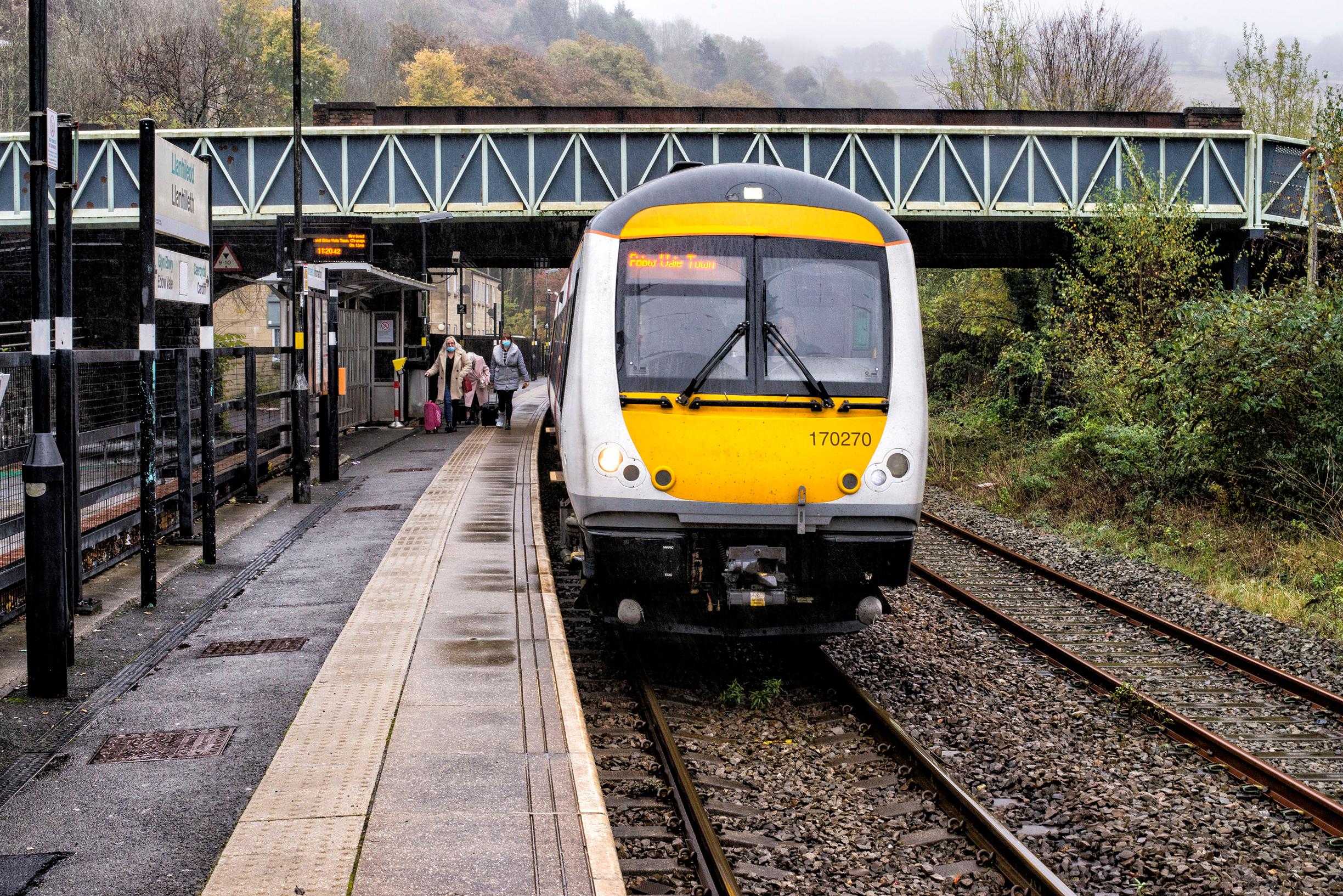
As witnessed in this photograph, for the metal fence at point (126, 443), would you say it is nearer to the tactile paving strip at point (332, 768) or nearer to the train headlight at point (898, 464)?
the tactile paving strip at point (332, 768)

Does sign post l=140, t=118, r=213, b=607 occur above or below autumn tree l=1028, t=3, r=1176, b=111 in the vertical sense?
below

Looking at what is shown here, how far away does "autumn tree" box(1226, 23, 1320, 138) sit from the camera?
44.3 meters

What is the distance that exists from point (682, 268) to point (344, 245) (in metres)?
12.9

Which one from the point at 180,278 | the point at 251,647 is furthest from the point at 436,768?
the point at 180,278

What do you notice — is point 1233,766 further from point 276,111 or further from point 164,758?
point 276,111

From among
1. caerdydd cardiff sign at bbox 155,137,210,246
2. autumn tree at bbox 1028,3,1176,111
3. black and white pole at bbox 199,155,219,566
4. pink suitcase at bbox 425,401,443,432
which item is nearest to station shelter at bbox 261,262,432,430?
pink suitcase at bbox 425,401,443,432

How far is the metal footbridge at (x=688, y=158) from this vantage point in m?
28.5

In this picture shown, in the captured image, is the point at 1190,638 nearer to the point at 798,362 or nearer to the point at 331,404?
the point at 798,362

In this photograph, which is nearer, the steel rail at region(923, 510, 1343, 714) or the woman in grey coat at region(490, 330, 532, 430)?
the steel rail at region(923, 510, 1343, 714)

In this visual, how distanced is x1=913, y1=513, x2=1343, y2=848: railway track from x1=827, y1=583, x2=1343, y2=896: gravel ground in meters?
0.16

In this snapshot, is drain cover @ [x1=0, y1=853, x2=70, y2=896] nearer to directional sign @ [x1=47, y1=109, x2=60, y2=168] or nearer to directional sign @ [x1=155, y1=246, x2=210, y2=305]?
directional sign @ [x1=47, y1=109, x2=60, y2=168]

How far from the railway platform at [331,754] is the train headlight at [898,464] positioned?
2.35 meters

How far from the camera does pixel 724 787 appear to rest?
6359mm

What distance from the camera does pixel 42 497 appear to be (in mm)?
6672
